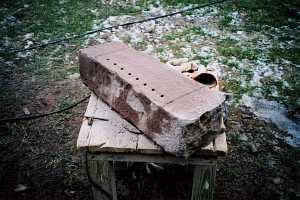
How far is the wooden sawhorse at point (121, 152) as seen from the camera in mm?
1896

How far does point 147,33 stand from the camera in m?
4.47

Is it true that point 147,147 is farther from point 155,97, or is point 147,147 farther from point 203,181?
point 203,181

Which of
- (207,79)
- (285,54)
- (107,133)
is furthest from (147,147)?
(285,54)

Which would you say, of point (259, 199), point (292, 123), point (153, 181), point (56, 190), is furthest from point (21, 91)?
point (292, 123)

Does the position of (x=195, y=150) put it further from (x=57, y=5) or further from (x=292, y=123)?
(x=57, y=5)

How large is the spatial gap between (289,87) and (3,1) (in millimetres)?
4482

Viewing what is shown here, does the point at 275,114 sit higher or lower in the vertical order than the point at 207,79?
lower

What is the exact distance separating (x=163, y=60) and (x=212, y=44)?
0.77 metres

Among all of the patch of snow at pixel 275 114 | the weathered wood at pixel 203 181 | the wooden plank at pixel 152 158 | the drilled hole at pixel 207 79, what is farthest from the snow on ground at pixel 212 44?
the wooden plank at pixel 152 158

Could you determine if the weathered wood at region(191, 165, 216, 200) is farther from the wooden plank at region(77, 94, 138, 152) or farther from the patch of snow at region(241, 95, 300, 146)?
the patch of snow at region(241, 95, 300, 146)

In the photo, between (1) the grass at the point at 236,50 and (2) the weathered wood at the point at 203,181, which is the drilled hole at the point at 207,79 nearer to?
(2) the weathered wood at the point at 203,181

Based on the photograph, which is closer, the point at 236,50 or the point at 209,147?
the point at 209,147

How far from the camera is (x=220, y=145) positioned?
1.89m

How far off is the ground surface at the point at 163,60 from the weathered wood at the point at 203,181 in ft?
1.60
